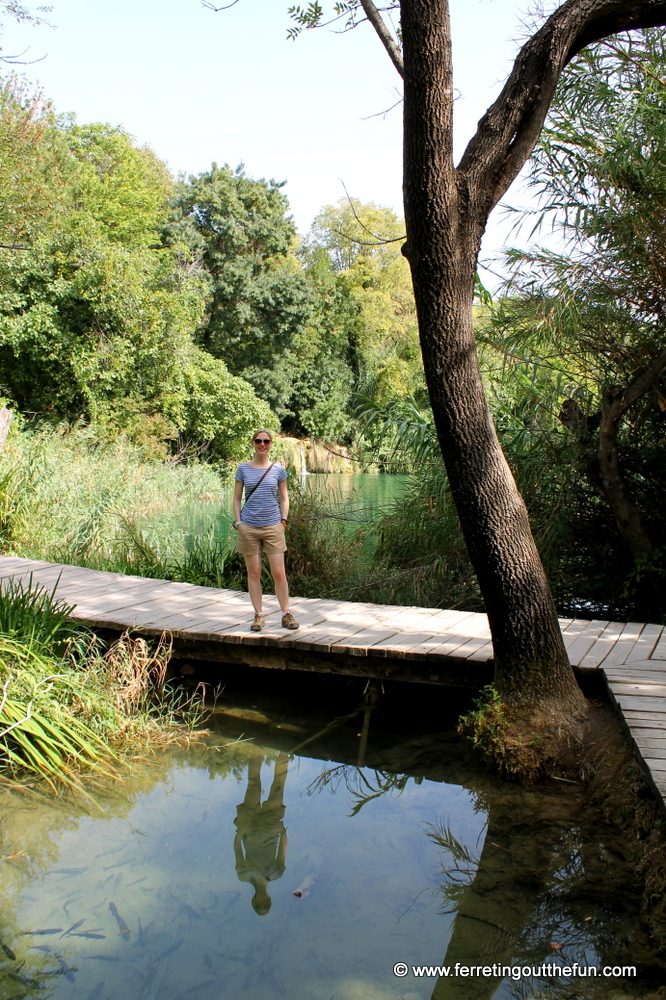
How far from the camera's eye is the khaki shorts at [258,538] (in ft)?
19.1

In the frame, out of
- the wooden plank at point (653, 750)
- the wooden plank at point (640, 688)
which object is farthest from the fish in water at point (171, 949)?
the wooden plank at point (640, 688)

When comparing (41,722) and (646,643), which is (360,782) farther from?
(646,643)

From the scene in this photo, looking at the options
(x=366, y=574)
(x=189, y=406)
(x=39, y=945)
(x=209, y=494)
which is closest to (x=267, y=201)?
(x=189, y=406)

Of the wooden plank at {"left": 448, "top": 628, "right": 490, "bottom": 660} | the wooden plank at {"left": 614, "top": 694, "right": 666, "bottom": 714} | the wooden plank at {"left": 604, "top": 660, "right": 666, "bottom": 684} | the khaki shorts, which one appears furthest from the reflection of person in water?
the wooden plank at {"left": 604, "top": 660, "right": 666, "bottom": 684}

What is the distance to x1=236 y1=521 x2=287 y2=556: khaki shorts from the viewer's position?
5.84 m

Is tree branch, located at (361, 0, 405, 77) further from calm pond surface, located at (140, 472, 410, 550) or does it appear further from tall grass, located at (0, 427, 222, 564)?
tall grass, located at (0, 427, 222, 564)

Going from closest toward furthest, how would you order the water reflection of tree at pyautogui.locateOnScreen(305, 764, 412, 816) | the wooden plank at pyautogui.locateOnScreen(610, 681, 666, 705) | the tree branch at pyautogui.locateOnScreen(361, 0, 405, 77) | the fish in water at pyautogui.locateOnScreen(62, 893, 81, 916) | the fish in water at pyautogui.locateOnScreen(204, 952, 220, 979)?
the fish in water at pyautogui.locateOnScreen(204, 952, 220, 979)
the fish in water at pyautogui.locateOnScreen(62, 893, 81, 916)
the wooden plank at pyautogui.locateOnScreen(610, 681, 666, 705)
the water reflection of tree at pyautogui.locateOnScreen(305, 764, 412, 816)
the tree branch at pyautogui.locateOnScreen(361, 0, 405, 77)

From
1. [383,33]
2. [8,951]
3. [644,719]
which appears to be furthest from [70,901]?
[383,33]

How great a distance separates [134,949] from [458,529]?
5.32m

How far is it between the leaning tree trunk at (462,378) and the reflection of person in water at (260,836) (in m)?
1.43

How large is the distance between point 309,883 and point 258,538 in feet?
9.07

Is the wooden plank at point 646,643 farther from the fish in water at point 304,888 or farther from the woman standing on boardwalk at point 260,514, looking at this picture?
the fish in water at point 304,888

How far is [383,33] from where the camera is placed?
203 inches

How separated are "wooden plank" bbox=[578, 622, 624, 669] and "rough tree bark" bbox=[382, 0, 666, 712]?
58 centimetres
